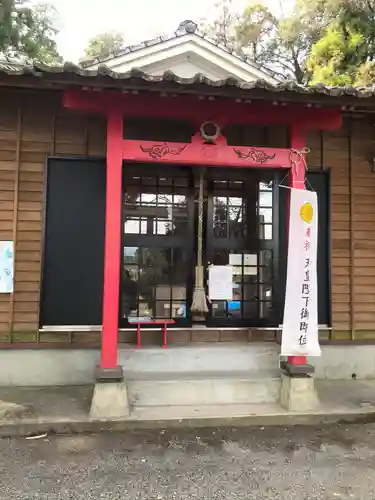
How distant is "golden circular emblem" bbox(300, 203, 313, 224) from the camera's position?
573 cm

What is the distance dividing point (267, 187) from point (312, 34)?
54.9ft

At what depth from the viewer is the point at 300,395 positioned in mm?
5773

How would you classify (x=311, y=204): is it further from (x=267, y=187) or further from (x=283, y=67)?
(x=283, y=67)

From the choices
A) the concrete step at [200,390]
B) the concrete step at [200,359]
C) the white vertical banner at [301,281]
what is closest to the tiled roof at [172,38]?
the white vertical banner at [301,281]

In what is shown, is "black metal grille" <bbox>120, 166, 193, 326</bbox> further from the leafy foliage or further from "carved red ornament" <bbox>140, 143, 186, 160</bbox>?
the leafy foliage

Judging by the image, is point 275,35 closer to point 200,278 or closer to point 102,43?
point 102,43

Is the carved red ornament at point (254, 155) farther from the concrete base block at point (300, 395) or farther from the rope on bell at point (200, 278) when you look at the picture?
the concrete base block at point (300, 395)

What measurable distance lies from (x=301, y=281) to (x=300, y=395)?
1.41 m

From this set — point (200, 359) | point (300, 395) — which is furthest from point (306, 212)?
point (200, 359)

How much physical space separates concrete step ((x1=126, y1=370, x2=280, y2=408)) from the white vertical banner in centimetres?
79

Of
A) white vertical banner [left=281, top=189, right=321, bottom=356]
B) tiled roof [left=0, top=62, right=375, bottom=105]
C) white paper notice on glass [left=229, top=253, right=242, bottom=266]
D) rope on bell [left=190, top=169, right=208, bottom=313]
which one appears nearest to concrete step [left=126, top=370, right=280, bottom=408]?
white vertical banner [left=281, top=189, right=321, bottom=356]

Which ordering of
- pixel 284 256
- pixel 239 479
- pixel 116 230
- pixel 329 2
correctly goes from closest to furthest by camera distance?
pixel 239 479
pixel 116 230
pixel 284 256
pixel 329 2

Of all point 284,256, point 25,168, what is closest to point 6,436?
point 25,168

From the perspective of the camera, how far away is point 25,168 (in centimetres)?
652
